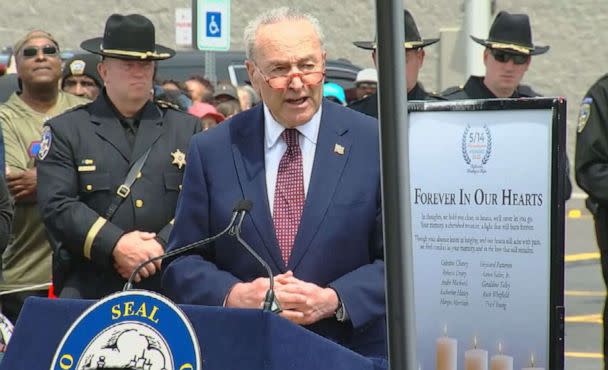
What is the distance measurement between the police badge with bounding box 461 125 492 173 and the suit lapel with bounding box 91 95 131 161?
1.64 m

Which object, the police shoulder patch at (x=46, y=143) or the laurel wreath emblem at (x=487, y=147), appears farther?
the police shoulder patch at (x=46, y=143)

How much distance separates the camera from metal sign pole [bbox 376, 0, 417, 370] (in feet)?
9.70

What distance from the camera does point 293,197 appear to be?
15.8 feet

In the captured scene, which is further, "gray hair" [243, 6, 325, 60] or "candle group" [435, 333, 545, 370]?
"candle group" [435, 333, 545, 370]

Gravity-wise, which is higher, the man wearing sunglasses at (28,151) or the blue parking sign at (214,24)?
the blue parking sign at (214,24)

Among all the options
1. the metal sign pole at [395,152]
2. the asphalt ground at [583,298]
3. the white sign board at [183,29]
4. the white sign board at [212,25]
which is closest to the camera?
the metal sign pole at [395,152]

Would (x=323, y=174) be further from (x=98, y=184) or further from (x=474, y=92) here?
(x=474, y=92)

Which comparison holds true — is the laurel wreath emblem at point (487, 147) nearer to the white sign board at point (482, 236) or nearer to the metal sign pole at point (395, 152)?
the white sign board at point (482, 236)

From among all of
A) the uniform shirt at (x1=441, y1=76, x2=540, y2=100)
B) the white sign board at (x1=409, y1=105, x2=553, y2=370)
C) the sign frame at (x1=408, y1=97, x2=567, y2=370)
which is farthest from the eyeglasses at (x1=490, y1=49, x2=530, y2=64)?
the sign frame at (x1=408, y1=97, x2=567, y2=370)

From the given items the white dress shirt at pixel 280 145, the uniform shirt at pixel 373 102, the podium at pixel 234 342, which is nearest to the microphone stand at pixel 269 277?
the podium at pixel 234 342

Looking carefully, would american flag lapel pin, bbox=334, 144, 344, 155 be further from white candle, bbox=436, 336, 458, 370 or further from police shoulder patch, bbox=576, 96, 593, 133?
police shoulder patch, bbox=576, 96, 593, 133

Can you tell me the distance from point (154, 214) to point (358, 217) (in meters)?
1.84

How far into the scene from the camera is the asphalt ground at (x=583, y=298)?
35.3 ft

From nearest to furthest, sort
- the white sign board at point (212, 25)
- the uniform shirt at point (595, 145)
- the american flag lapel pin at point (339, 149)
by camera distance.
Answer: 1. the american flag lapel pin at point (339, 149)
2. the uniform shirt at point (595, 145)
3. the white sign board at point (212, 25)
